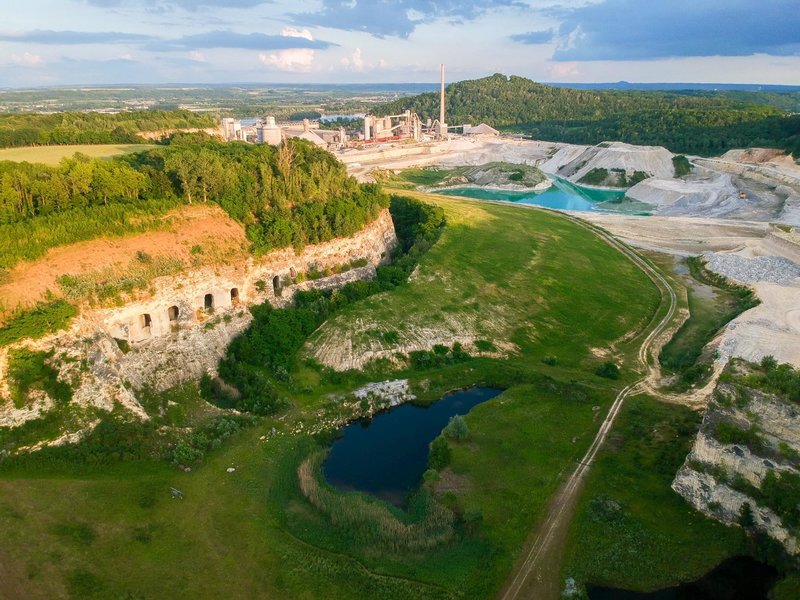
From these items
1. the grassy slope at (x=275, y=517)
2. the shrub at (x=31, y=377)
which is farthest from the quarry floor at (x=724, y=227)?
the shrub at (x=31, y=377)

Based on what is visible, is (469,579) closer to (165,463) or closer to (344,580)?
(344,580)

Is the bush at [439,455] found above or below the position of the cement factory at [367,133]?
below

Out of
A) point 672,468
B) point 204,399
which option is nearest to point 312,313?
point 204,399

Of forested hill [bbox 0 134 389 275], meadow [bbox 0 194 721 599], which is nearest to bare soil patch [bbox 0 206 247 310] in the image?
forested hill [bbox 0 134 389 275]

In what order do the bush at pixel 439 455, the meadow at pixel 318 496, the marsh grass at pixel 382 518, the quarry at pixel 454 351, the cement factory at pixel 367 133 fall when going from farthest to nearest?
the cement factory at pixel 367 133 → the bush at pixel 439 455 → the quarry at pixel 454 351 → the marsh grass at pixel 382 518 → the meadow at pixel 318 496

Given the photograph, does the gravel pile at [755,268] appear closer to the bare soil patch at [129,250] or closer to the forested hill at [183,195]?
the forested hill at [183,195]

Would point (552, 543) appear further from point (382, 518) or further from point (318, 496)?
point (318, 496)
